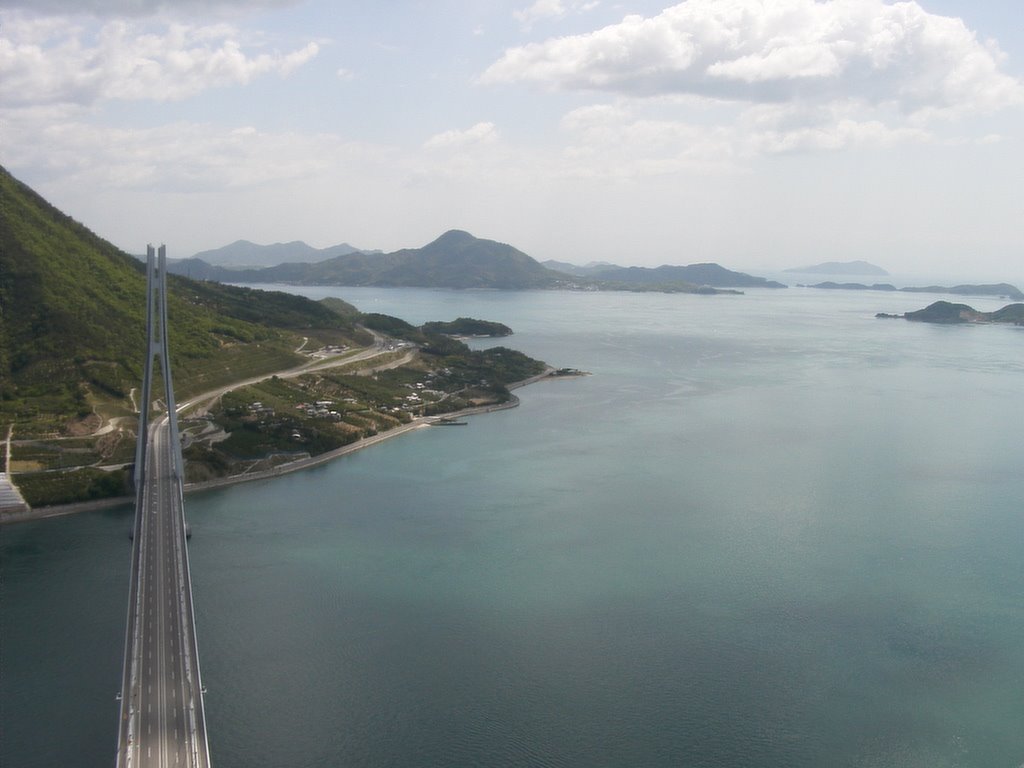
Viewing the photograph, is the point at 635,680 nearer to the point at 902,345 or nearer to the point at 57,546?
the point at 57,546

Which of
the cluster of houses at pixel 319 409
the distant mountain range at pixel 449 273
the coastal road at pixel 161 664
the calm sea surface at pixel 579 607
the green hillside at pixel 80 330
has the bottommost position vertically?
the calm sea surface at pixel 579 607

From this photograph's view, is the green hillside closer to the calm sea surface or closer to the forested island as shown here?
the forested island

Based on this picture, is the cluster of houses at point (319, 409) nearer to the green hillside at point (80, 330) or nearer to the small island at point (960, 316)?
the green hillside at point (80, 330)

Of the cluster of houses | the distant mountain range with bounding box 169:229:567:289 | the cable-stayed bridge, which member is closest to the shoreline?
the cluster of houses

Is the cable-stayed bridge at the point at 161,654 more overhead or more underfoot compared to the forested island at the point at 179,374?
more underfoot

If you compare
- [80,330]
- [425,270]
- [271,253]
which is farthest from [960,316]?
[271,253]

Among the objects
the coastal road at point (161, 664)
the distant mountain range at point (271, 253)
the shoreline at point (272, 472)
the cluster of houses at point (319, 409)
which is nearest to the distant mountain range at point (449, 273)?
the distant mountain range at point (271, 253)

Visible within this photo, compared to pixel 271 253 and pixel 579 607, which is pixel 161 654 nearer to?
pixel 579 607
